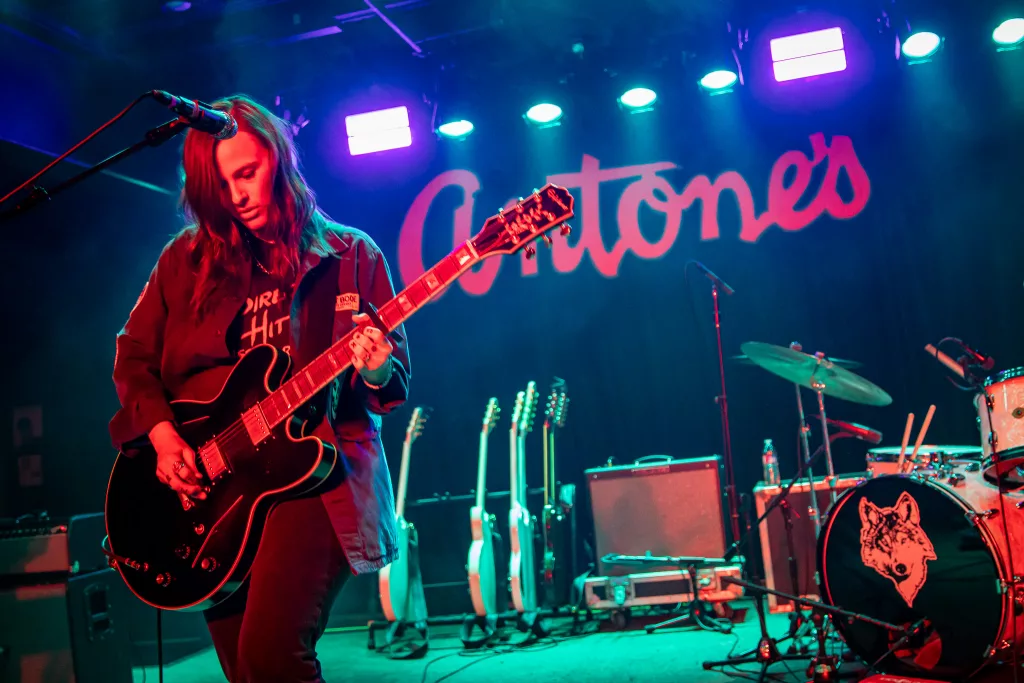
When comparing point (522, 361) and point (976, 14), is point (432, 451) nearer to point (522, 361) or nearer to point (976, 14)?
point (522, 361)

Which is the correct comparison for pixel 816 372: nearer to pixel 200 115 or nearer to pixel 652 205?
pixel 652 205

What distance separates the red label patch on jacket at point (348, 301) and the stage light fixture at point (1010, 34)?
5.25m

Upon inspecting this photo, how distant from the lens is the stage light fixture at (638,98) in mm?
6176

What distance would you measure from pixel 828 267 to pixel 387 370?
4689 mm

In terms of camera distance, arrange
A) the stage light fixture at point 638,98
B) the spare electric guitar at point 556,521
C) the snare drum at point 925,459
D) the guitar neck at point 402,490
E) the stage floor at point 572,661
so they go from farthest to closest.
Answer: the stage light fixture at point 638,98, the guitar neck at point 402,490, the spare electric guitar at point 556,521, the stage floor at point 572,661, the snare drum at point 925,459

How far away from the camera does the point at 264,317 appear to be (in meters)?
2.33

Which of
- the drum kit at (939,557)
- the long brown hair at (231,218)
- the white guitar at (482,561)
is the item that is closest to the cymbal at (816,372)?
the drum kit at (939,557)

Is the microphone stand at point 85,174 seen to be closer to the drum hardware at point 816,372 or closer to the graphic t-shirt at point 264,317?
the graphic t-shirt at point 264,317

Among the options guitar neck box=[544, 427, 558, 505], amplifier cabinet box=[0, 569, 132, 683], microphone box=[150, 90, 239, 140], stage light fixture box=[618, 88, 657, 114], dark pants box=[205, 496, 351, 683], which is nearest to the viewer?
dark pants box=[205, 496, 351, 683]

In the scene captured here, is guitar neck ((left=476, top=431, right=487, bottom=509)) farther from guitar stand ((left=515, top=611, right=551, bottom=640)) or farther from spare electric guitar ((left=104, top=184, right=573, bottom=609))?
spare electric guitar ((left=104, top=184, right=573, bottom=609))

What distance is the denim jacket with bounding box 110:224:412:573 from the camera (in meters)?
2.13

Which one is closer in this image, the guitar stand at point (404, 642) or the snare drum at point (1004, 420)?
the snare drum at point (1004, 420)

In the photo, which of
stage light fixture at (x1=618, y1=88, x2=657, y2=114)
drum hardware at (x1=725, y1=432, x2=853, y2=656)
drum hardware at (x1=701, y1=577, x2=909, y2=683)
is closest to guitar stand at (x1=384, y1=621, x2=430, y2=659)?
drum hardware at (x1=701, y1=577, x2=909, y2=683)

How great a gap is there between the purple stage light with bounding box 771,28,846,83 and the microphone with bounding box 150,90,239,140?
4681 mm
